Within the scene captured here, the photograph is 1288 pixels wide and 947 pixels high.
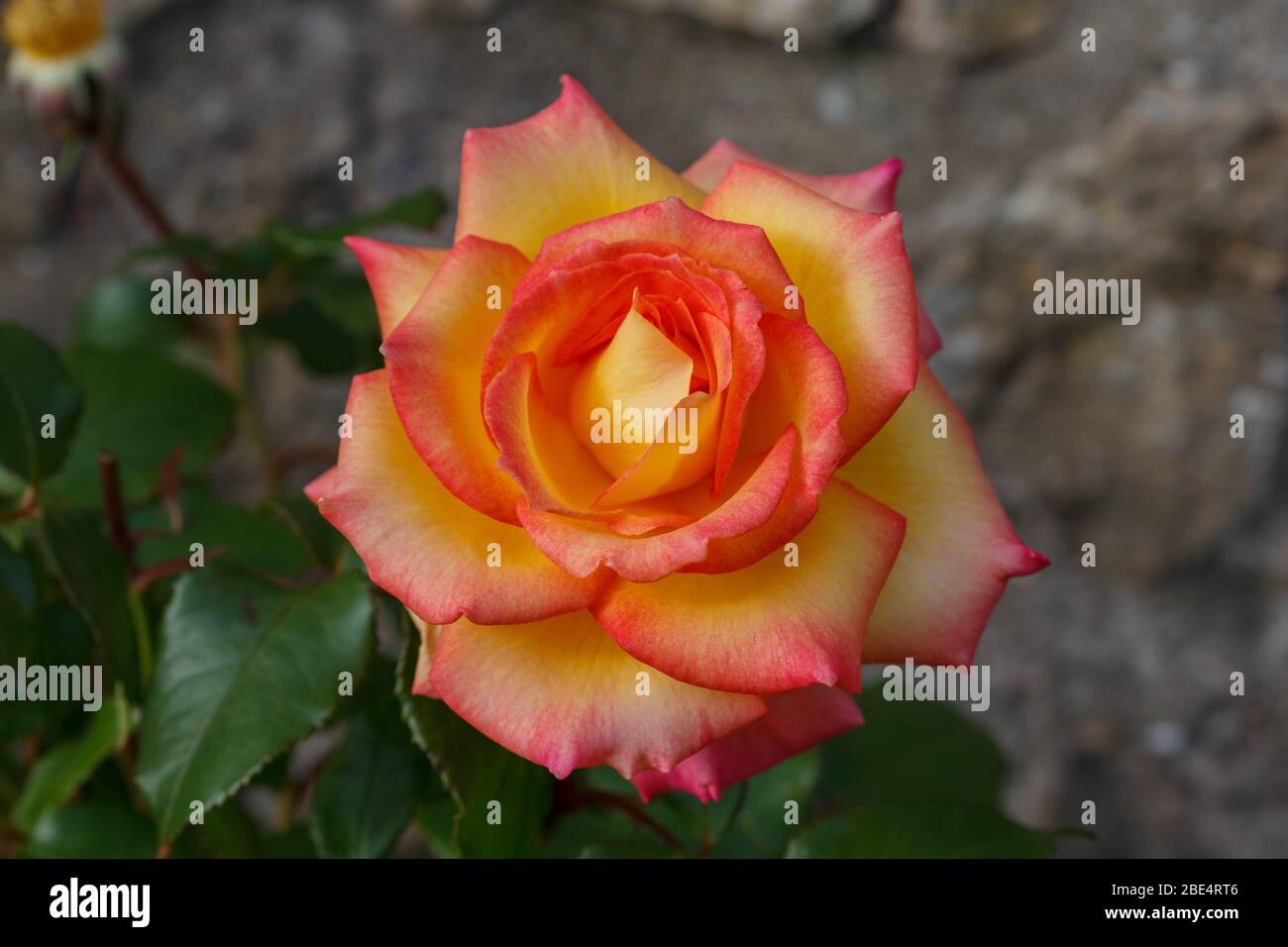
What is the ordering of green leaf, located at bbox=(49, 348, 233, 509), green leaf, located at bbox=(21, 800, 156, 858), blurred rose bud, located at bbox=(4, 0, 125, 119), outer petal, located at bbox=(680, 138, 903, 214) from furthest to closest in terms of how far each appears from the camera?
1. blurred rose bud, located at bbox=(4, 0, 125, 119)
2. green leaf, located at bbox=(49, 348, 233, 509)
3. green leaf, located at bbox=(21, 800, 156, 858)
4. outer petal, located at bbox=(680, 138, 903, 214)

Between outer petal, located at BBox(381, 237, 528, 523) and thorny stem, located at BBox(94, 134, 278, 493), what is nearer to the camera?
outer petal, located at BBox(381, 237, 528, 523)

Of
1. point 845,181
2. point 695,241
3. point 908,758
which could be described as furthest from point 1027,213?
point 695,241

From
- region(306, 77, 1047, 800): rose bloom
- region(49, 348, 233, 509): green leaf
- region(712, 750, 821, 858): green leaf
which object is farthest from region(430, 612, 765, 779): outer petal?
region(49, 348, 233, 509): green leaf

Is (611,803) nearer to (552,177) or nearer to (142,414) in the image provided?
(552,177)

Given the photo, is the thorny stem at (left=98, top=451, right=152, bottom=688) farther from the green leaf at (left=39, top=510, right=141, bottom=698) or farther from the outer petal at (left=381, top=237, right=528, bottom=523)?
the outer petal at (left=381, top=237, right=528, bottom=523)

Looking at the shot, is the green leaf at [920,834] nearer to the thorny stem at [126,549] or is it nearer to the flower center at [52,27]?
the thorny stem at [126,549]

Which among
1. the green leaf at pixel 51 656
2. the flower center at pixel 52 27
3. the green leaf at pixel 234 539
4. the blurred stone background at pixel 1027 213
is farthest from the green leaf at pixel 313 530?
the blurred stone background at pixel 1027 213
